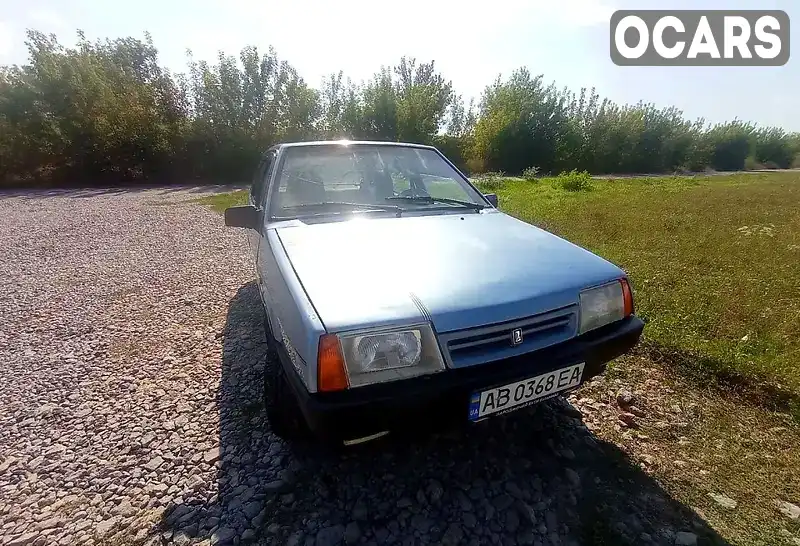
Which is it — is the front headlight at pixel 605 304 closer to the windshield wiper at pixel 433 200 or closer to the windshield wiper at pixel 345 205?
the windshield wiper at pixel 433 200

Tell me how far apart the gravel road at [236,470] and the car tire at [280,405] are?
0.10 metres

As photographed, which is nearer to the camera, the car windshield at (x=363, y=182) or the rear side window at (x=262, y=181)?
the car windshield at (x=363, y=182)

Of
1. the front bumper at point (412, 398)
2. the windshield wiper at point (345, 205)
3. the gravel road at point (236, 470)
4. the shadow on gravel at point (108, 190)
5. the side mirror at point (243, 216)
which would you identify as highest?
the windshield wiper at point (345, 205)

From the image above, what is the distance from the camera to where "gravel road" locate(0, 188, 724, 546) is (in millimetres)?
1553

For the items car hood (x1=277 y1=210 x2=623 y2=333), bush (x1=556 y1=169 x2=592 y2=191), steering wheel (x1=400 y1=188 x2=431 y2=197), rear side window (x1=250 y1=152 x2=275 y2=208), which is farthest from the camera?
bush (x1=556 y1=169 x2=592 y2=191)

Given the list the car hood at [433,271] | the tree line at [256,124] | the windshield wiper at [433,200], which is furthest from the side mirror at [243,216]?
the tree line at [256,124]

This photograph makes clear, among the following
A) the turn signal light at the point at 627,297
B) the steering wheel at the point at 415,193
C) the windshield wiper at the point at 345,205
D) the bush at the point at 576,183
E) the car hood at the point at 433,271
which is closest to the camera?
the car hood at the point at 433,271

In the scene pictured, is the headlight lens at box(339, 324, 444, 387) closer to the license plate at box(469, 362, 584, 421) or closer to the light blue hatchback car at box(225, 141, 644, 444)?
the light blue hatchback car at box(225, 141, 644, 444)

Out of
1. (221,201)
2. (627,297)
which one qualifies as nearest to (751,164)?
(221,201)

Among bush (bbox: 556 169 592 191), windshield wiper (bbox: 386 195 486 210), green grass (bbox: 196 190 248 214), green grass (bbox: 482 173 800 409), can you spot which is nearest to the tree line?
green grass (bbox: 196 190 248 214)

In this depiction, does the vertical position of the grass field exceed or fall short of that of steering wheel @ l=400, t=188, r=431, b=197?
it falls short

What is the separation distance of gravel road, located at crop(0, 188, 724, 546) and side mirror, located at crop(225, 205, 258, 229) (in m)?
0.99

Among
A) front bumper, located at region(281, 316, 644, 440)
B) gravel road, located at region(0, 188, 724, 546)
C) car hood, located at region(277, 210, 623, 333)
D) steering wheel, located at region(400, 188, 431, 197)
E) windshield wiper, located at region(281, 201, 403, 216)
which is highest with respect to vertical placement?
steering wheel, located at region(400, 188, 431, 197)

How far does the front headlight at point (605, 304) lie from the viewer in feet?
5.43
